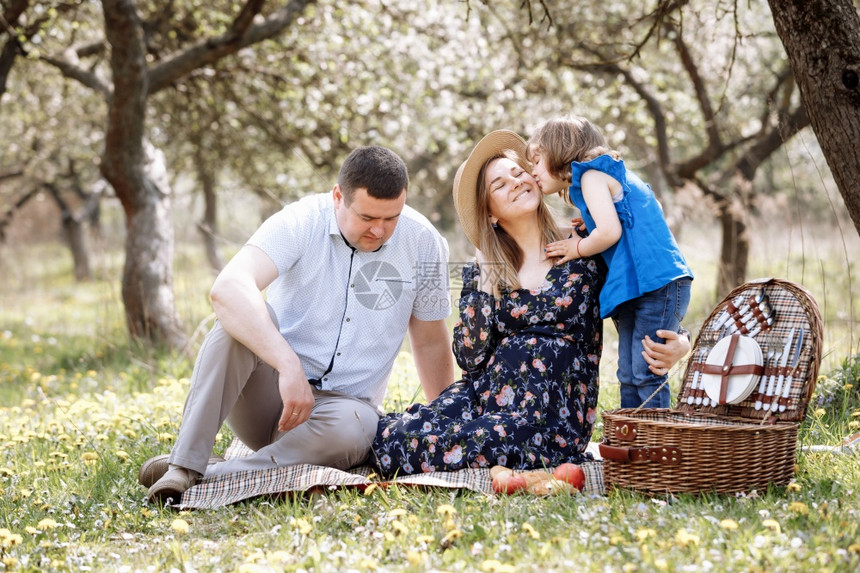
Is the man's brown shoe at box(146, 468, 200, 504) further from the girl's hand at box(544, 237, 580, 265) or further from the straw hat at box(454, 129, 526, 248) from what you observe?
the girl's hand at box(544, 237, 580, 265)

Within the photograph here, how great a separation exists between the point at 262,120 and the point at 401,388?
4.43 m

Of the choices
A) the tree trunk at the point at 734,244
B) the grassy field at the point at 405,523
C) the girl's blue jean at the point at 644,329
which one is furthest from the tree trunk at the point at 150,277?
the tree trunk at the point at 734,244

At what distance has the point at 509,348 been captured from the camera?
3.55 m

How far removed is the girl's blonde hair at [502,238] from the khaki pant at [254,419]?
80cm

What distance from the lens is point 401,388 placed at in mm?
4914

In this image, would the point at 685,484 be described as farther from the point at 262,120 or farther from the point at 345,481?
the point at 262,120

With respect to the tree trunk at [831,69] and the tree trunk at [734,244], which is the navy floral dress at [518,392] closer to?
the tree trunk at [831,69]

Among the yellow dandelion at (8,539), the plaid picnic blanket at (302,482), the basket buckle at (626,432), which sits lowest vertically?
the yellow dandelion at (8,539)

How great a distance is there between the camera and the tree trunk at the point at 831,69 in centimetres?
331

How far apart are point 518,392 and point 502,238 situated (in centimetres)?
67

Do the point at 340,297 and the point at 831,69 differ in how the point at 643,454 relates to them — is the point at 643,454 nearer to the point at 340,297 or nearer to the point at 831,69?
the point at 340,297

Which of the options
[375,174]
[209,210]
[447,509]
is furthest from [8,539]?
[209,210]

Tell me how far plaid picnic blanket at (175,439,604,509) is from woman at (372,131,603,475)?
0.15 metres

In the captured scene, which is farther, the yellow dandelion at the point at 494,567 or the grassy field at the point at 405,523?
the grassy field at the point at 405,523
